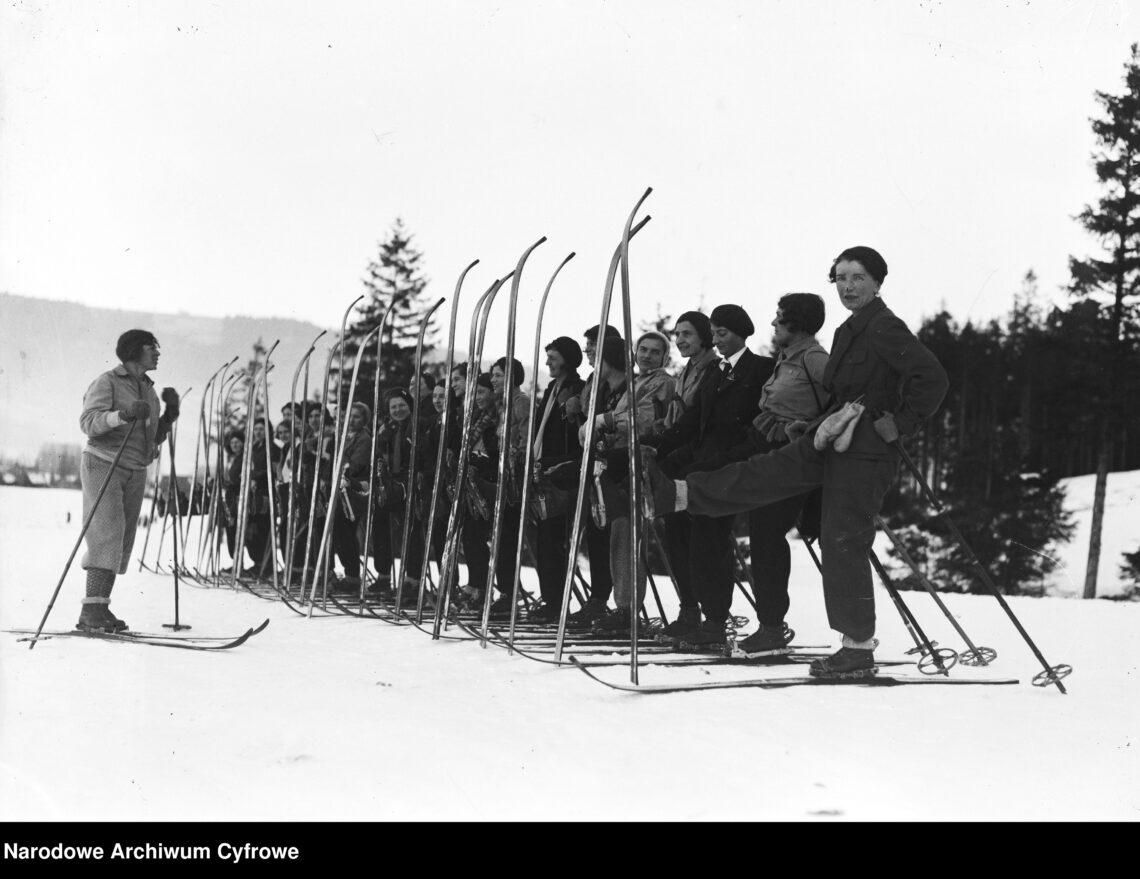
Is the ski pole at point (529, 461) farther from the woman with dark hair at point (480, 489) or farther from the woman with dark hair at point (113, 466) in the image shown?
the woman with dark hair at point (113, 466)

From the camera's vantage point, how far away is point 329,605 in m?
8.95

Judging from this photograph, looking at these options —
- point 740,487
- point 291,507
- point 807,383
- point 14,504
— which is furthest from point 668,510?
point 14,504

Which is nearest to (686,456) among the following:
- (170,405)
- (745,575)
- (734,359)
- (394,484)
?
(734,359)

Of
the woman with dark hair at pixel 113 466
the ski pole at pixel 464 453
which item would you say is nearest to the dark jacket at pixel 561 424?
the ski pole at pixel 464 453

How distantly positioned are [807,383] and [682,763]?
240cm

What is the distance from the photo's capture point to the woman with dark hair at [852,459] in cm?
442

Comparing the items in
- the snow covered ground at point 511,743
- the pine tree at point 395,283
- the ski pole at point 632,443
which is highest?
the pine tree at point 395,283

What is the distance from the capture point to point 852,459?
4492 millimetres

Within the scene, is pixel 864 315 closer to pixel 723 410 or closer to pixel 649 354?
pixel 723 410

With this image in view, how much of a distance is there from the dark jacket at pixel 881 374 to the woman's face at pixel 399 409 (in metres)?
4.83

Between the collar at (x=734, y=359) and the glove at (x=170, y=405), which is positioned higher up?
the collar at (x=734, y=359)

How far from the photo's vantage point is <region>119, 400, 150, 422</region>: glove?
6.00 m

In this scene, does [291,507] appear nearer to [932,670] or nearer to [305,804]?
[932,670]

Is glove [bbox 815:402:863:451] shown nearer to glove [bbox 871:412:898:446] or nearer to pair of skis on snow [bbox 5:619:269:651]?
glove [bbox 871:412:898:446]
